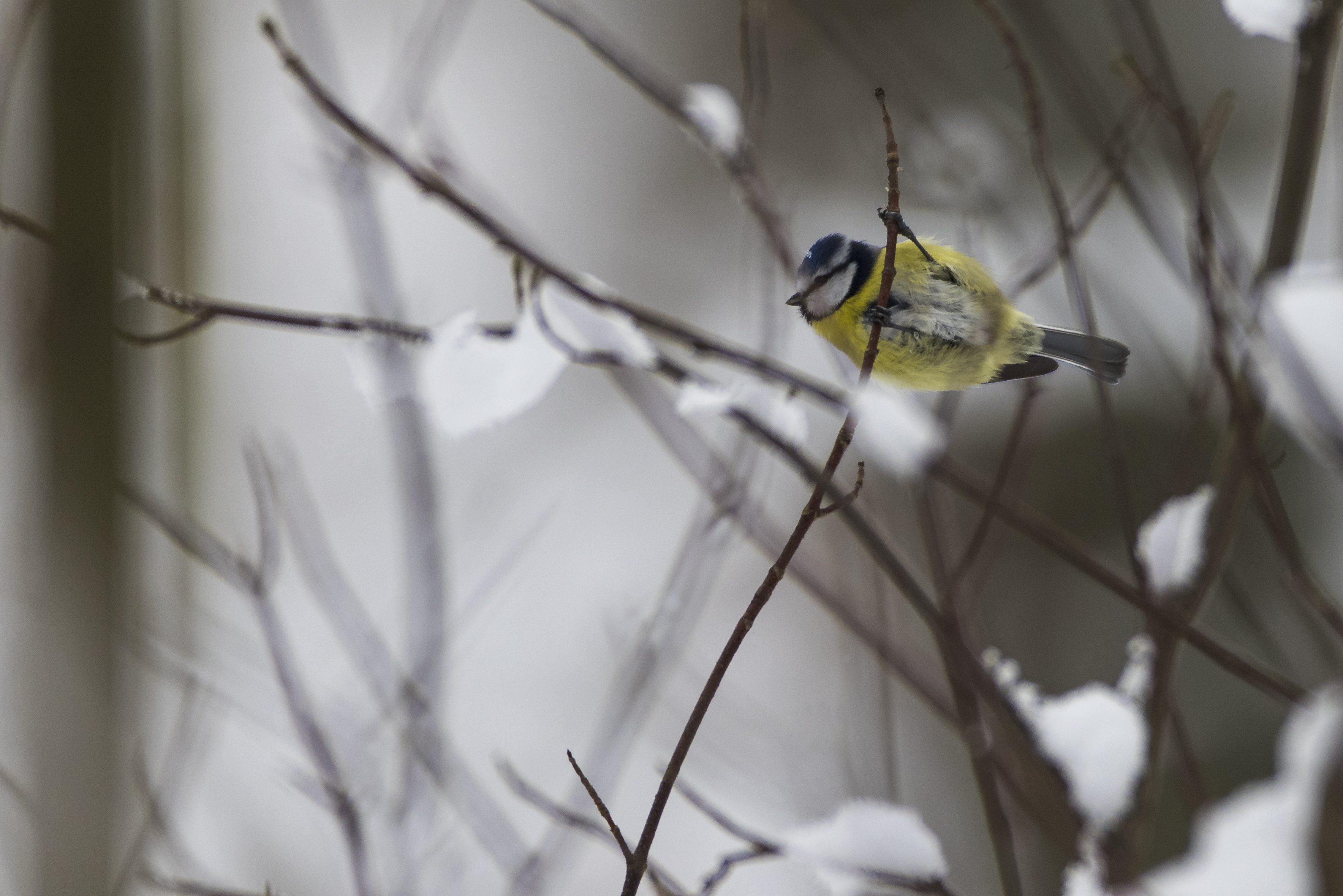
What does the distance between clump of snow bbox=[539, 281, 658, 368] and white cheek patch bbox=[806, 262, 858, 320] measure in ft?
0.66

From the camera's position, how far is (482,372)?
1.44ft

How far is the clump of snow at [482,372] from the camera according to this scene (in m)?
0.40

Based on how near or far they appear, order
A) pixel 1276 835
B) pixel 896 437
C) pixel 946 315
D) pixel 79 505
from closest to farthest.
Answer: pixel 1276 835, pixel 896 437, pixel 946 315, pixel 79 505

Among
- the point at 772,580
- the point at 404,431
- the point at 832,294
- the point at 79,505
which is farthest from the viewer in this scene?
the point at 79,505

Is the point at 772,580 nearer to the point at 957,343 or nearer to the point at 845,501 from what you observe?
the point at 845,501

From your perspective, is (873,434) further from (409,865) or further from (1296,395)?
(409,865)

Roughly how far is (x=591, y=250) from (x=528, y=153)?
1.10ft

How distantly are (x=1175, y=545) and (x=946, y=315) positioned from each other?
0.64 feet

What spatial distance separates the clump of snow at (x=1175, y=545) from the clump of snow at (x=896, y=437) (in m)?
0.11

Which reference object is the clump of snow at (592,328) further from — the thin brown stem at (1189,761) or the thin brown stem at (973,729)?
the thin brown stem at (1189,761)

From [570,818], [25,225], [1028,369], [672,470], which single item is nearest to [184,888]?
[570,818]

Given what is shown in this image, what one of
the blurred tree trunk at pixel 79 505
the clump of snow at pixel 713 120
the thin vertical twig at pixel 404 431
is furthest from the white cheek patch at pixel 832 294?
the blurred tree trunk at pixel 79 505

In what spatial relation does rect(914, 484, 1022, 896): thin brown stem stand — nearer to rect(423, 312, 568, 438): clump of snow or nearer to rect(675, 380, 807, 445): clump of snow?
rect(675, 380, 807, 445): clump of snow

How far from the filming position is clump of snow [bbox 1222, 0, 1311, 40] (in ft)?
1.12
